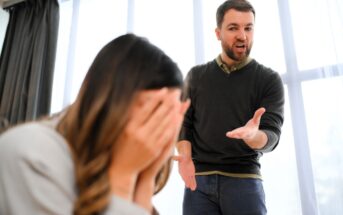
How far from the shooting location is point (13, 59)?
118 inches

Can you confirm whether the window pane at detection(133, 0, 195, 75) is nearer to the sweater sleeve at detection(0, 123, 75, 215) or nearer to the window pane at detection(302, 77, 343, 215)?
the window pane at detection(302, 77, 343, 215)

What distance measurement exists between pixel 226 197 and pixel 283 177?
1.65 feet

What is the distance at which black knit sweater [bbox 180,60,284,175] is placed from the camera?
4.88 ft

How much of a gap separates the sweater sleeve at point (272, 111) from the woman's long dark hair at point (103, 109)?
36.8 inches

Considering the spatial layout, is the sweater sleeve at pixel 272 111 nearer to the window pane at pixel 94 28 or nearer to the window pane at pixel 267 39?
the window pane at pixel 267 39

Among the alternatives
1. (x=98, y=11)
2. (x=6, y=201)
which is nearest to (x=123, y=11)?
(x=98, y=11)

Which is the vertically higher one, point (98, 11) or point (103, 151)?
point (98, 11)

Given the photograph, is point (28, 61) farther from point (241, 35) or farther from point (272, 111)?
point (272, 111)

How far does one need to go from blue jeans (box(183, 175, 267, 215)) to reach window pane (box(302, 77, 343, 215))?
42 cm

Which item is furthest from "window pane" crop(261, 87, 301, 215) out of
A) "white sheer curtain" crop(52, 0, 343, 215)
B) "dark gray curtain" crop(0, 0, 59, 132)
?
"dark gray curtain" crop(0, 0, 59, 132)

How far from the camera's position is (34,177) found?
49 cm

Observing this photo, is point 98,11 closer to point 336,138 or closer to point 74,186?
point 336,138

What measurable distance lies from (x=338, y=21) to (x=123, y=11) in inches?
63.0

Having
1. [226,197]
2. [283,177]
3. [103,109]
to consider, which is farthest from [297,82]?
[103,109]
